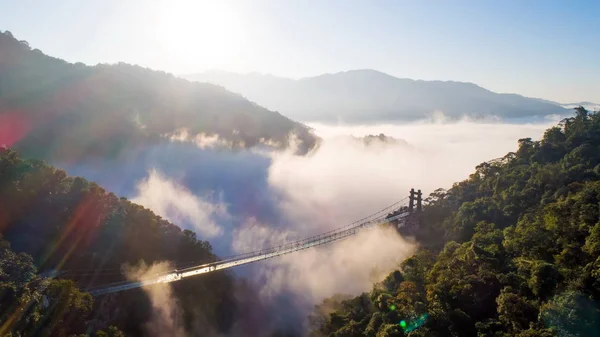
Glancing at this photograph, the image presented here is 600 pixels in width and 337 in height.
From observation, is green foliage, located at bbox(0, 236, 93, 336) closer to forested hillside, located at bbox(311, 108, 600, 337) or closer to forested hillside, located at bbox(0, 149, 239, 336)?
forested hillside, located at bbox(0, 149, 239, 336)

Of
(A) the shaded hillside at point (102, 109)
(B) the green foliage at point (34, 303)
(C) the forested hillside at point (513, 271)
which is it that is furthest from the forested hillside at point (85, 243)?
(A) the shaded hillside at point (102, 109)

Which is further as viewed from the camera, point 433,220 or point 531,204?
point 433,220

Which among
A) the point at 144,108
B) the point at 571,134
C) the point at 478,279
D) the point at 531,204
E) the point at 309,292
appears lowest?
the point at 309,292

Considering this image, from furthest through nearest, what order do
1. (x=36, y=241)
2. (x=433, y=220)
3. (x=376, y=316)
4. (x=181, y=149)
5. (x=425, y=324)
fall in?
1. (x=181, y=149)
2. (x=433, y=220)
3. (x=36, y=241)
4. (x=376, y=316)
5. (x=425, y=324)

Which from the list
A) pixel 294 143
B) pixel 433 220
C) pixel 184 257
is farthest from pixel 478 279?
pixel 294 143

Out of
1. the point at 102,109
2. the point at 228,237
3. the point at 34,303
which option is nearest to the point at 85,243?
the point at 34,303

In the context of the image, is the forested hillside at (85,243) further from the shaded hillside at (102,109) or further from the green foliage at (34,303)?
the shaded hillside at (102,109)

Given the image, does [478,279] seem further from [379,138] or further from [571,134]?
[379,138]
